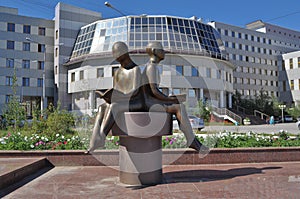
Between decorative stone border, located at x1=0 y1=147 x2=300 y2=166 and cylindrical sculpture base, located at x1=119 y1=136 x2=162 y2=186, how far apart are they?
7.23 ft

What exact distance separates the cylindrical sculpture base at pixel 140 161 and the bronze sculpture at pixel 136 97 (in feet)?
1.84

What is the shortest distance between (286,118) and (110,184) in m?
55.9

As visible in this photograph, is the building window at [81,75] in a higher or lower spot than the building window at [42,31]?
lower

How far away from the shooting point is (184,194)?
5070mm

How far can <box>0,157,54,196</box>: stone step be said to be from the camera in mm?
5504

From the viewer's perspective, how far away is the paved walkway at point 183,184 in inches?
200

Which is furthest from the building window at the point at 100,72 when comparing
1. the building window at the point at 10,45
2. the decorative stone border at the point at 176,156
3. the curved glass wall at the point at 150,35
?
the decorative stone border at the point at 176,156

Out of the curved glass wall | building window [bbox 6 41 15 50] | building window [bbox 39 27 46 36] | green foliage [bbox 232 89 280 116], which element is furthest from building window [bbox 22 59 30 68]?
→ green foliage [bbox 232 89 280 116]

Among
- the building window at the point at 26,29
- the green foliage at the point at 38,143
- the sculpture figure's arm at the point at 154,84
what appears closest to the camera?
the sculpture figure's arm at the point at 154,84

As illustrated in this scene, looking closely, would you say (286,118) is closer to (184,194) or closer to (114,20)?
(114,20)

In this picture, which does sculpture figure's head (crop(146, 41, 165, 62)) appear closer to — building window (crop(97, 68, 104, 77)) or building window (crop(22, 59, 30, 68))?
building window (crop(97, 68, 104, 77))

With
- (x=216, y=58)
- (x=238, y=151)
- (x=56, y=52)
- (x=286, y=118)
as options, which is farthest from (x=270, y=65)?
(x=238, y=151)

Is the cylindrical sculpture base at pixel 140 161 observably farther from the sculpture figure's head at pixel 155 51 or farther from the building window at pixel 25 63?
the building window at pixel 25 63

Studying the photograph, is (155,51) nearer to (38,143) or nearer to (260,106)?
(38,143)
